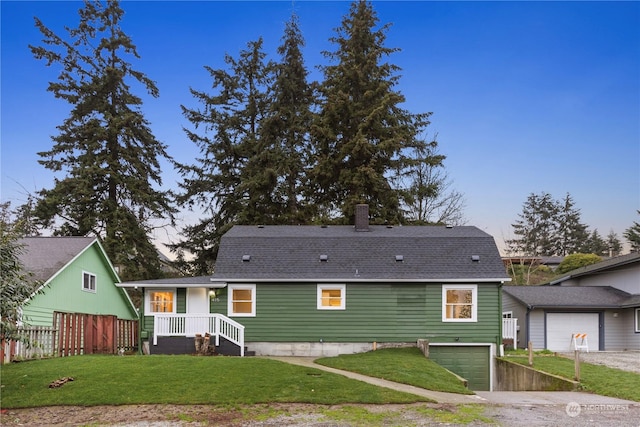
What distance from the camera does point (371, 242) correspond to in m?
22.4

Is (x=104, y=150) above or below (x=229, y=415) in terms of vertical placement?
above

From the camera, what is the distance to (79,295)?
22.0m

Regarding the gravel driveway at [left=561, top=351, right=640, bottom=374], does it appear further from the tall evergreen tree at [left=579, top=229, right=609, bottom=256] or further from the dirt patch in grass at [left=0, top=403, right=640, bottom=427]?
the tall evergreen tree at [left=579, top=229, right=609, bottom=256]

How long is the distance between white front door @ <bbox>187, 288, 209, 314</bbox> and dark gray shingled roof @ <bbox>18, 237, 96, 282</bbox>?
4479 millimetres

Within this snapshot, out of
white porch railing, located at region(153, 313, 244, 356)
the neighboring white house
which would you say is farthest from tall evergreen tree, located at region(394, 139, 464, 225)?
white porch railing, located at region(153, 313, 244, 356)

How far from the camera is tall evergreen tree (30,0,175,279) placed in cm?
3303

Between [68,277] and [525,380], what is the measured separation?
1597 centimetres

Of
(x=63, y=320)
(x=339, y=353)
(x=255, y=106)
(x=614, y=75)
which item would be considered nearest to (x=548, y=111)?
(x=614, y=75)

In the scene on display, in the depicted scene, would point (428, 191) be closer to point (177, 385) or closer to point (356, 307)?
point (356, 307)

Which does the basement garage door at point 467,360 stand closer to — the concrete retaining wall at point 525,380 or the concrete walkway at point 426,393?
the concrete retaining wall at point 525,380

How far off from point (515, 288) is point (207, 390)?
20.6 metres

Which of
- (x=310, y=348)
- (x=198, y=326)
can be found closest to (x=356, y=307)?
(x=310, y=348)

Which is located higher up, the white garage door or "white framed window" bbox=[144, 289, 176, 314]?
"white framed window" bbox=[144, 289, 176, 314]

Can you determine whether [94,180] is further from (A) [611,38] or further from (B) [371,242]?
(A) [611,38]
